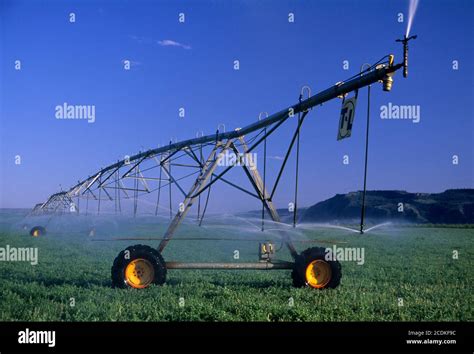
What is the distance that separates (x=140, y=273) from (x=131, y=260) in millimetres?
437

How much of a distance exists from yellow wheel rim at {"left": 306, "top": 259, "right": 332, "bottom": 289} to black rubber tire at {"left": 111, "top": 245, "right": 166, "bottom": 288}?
3.21 m

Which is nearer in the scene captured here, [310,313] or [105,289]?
[310,313]

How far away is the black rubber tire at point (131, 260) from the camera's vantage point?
31.1ft

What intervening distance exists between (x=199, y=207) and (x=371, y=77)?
20.3ft

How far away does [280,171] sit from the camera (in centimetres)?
1016

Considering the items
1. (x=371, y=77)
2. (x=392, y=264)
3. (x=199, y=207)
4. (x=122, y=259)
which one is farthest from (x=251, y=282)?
(x=392, y=264)

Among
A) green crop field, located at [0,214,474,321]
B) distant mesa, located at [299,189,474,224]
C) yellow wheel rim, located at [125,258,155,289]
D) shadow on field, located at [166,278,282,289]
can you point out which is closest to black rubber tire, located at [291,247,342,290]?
green crop field, located at [0,214,474,321]

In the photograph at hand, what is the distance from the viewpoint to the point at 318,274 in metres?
10.5

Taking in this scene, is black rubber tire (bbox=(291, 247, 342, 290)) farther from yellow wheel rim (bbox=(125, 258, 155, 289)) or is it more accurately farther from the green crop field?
yellow wheel rim (bbox=(125, 258, 155, 289))

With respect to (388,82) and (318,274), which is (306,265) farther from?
(388,82)

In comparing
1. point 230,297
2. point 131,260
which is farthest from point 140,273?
point 230,297

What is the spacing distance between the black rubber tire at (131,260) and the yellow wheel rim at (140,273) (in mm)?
97

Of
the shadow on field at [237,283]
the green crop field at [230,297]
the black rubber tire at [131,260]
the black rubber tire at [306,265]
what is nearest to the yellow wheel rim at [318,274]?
the black rubber tire at [306,265]
